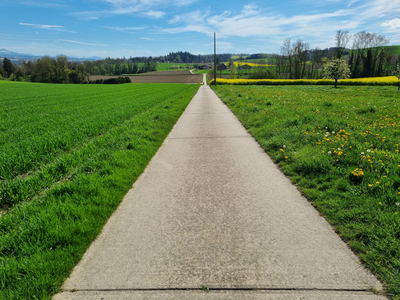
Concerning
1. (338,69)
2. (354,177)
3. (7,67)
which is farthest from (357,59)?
(7,67)

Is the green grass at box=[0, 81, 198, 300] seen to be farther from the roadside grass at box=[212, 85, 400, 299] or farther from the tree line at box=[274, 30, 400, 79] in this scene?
the tree line at box=[274, 30, 400, 79]

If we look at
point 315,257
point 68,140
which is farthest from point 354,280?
point 68,140

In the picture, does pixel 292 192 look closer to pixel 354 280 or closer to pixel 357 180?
pixel 357 180

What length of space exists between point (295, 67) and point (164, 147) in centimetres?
7870

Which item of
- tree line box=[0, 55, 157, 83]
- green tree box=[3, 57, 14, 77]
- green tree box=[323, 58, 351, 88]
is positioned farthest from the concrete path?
green tree box=[3, 57, 14, 77]

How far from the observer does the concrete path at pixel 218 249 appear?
233cm

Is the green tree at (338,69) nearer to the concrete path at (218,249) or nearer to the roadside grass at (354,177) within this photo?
the roadside grass at (354,177)

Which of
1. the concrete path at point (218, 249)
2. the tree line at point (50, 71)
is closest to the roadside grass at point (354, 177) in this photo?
the concrete path at point (218, 249)

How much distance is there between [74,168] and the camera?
5.79 m

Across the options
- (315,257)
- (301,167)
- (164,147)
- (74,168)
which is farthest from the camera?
(164,147)

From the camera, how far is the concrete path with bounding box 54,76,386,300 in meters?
2.33

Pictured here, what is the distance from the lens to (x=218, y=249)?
114 inches

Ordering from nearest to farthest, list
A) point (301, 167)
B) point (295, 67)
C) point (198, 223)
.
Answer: point (198, 223), point (301, 167), point (295, 67)

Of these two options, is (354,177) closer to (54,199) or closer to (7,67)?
(54,199)
